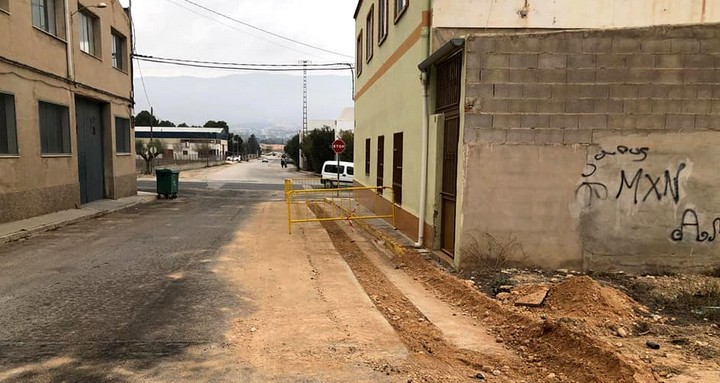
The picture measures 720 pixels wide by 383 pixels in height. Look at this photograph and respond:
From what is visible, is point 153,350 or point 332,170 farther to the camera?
point 332,170

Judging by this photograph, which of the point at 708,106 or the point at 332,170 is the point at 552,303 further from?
the point at 332,170

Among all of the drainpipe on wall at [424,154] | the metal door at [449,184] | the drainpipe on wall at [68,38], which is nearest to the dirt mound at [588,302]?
the metal door at [449,184]

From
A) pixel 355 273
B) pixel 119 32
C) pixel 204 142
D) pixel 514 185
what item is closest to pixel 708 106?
pixel 514 185

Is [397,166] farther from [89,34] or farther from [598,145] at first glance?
[89,34]

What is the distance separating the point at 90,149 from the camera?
59.6 feet

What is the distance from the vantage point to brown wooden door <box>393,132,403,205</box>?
12016mm

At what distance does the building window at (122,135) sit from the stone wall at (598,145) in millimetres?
18085

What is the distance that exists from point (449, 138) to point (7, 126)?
11.2m

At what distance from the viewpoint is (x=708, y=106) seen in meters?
6.93

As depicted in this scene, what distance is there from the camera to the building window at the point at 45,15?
1385 centimetres

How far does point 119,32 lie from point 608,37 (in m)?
20.1

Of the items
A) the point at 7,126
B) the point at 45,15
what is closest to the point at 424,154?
the point at 7,126

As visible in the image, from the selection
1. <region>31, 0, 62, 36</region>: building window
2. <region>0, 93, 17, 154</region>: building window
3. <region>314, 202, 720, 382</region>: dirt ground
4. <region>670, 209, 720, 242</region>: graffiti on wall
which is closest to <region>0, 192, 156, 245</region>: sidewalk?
<region>0, 93, 17, 154</region>: building window

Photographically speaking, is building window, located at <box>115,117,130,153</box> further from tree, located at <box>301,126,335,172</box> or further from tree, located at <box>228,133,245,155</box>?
tree, located at <box>228,133,245,155</box>
